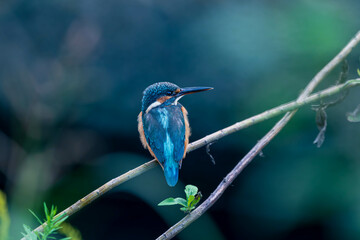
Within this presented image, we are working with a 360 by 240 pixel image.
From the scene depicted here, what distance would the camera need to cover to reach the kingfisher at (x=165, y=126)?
2.10 m

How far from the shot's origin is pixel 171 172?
2031 mm

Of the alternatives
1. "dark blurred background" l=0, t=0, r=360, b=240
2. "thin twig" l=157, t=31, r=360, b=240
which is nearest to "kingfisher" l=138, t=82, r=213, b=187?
"thin twig" l=157, t=31, r=360, b=240

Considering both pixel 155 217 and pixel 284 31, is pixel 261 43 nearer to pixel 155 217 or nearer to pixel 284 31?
pixel 284 31

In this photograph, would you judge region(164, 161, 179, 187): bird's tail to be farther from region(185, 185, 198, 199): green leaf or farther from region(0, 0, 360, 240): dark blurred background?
region(0, 0, 360, 240): dark blurred background

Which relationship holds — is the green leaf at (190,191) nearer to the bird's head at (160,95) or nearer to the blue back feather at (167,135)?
the blue back feather at (167,135)

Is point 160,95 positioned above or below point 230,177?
above

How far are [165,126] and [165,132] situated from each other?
38 mm

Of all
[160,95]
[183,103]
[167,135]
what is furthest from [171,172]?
[183,103]

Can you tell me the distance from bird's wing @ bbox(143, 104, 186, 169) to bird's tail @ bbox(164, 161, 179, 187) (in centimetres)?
3

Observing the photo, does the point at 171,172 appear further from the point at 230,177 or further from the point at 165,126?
the point at 230,177

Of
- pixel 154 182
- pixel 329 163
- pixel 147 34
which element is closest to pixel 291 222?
pixel 329 163

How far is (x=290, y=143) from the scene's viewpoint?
10.5ft

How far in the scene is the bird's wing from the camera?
2.12m

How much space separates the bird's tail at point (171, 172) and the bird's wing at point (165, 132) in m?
0.03
